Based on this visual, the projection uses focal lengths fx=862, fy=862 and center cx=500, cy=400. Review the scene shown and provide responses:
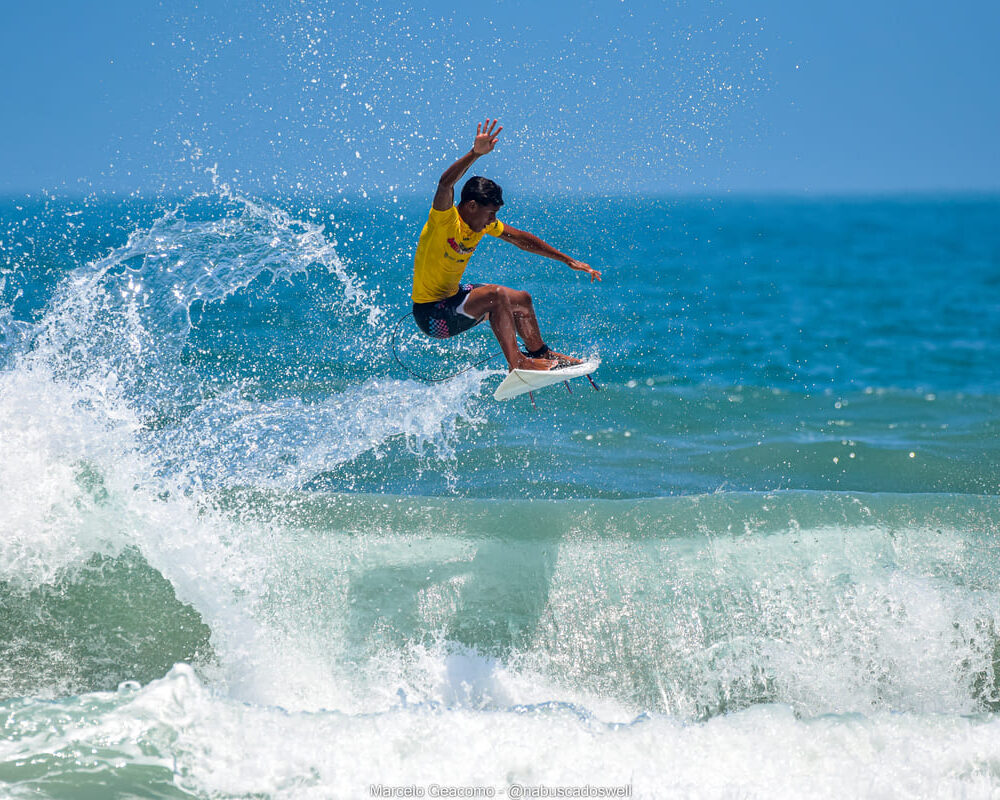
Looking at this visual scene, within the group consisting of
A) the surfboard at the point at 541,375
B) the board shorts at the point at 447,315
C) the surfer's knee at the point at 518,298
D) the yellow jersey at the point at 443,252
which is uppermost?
the yellow jersey at the point at 443,252

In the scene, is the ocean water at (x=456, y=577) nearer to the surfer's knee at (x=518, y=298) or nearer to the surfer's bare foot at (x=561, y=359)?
the surfer's bare foot at (x=561, y=359)

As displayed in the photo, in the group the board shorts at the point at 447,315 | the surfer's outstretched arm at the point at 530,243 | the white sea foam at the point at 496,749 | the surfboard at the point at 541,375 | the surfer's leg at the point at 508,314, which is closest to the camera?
the white sea foam at the point at 496,749

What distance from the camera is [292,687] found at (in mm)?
4926

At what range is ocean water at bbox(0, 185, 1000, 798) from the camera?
4055 millimetres

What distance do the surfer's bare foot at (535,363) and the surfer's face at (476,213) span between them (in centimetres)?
93

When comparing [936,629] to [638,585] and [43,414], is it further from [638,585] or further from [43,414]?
[43,414]

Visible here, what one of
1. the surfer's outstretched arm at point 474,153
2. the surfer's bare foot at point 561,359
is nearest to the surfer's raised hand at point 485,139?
the surfer's outstretched arm at point 474,153

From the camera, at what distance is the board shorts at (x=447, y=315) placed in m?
5.94

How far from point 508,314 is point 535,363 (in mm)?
378

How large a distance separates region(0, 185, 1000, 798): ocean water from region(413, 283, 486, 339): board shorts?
128 cm

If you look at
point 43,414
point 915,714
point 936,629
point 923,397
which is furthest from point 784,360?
point 43,414

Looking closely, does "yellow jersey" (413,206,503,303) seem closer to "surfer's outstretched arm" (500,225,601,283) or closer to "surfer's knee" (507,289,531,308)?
"surfer's outstretched arm" (500,225,601,283)

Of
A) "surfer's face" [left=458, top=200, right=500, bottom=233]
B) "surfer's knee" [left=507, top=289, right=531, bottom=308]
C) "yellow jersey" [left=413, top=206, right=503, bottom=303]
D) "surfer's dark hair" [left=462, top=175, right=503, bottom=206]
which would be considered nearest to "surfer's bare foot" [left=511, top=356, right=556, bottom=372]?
"surfer's knee" [left=507, top=289, right=531, bottom=308]

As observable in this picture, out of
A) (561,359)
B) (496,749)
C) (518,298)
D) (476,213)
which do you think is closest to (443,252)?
→ (476,213)
